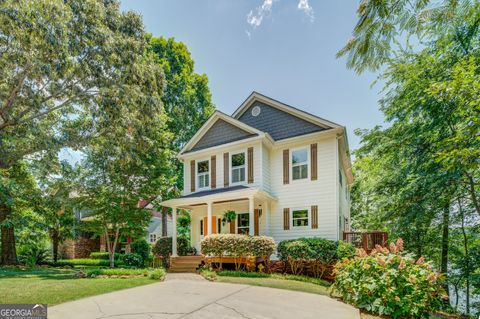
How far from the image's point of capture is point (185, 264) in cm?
1316

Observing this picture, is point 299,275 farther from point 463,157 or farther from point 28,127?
point 28,127

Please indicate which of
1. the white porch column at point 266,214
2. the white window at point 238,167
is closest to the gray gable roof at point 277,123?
the white window at point 238,167

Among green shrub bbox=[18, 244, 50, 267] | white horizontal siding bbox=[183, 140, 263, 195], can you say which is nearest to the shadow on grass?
green shrub bbox=[18, 244, 50, 267]

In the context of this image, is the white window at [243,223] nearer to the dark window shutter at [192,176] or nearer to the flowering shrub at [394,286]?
the dark window shutter at [192,176]

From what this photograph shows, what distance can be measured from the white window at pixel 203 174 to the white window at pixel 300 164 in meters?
4.77

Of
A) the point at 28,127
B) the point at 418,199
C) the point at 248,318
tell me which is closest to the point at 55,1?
the point at 28,127

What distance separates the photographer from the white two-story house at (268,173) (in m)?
12.9

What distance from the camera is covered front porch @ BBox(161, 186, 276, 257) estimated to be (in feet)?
41.7

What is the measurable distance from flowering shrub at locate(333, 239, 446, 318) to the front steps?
7689 mm

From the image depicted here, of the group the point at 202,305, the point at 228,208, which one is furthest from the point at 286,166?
the point at 202,305

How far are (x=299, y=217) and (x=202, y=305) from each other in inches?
332

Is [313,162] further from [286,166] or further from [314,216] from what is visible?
[314,216]

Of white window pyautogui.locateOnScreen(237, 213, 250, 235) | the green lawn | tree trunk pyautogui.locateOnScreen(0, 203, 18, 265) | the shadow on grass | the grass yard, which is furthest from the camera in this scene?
white window pyautogui.locateOnScreen(237, 213, 250, 235)

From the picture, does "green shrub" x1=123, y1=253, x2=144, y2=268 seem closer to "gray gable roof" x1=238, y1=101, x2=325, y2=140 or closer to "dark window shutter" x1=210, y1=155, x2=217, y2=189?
"dark window shutter" x1=210, y1=155, x2=217, y2=189
